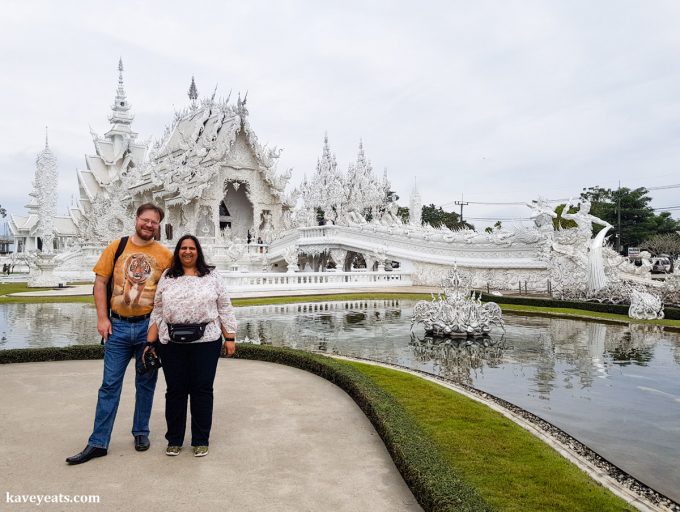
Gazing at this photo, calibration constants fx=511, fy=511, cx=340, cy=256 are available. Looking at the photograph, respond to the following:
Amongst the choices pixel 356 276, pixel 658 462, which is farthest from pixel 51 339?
pixel 356 276

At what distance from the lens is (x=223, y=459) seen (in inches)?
148

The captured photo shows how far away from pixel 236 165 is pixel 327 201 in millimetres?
9707

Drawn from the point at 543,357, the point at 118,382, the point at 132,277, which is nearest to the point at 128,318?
the point at 132,277

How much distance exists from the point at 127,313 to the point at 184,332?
20.8 inches

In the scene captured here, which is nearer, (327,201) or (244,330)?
(244,330)

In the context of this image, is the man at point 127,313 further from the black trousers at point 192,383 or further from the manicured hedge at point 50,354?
the manicured hedge at point 50,354

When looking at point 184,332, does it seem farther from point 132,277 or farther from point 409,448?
point 409,448

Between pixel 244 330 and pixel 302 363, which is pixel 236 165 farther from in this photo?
pixel 302 363

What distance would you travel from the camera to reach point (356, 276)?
923 inches

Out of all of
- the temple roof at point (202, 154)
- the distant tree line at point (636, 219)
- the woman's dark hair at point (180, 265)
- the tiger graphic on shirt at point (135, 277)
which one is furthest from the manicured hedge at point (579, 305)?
the distant tree line at point (636, 219)

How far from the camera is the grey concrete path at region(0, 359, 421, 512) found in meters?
3.15

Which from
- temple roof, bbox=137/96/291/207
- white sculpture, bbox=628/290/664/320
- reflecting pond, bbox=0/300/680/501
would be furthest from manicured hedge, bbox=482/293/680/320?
temple roof, bbox=137/96/291/207

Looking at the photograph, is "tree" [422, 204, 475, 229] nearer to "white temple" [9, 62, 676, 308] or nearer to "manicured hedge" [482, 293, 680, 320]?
"white temple" [9, 62, 676, 308]

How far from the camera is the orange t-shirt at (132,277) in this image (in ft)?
12.6
